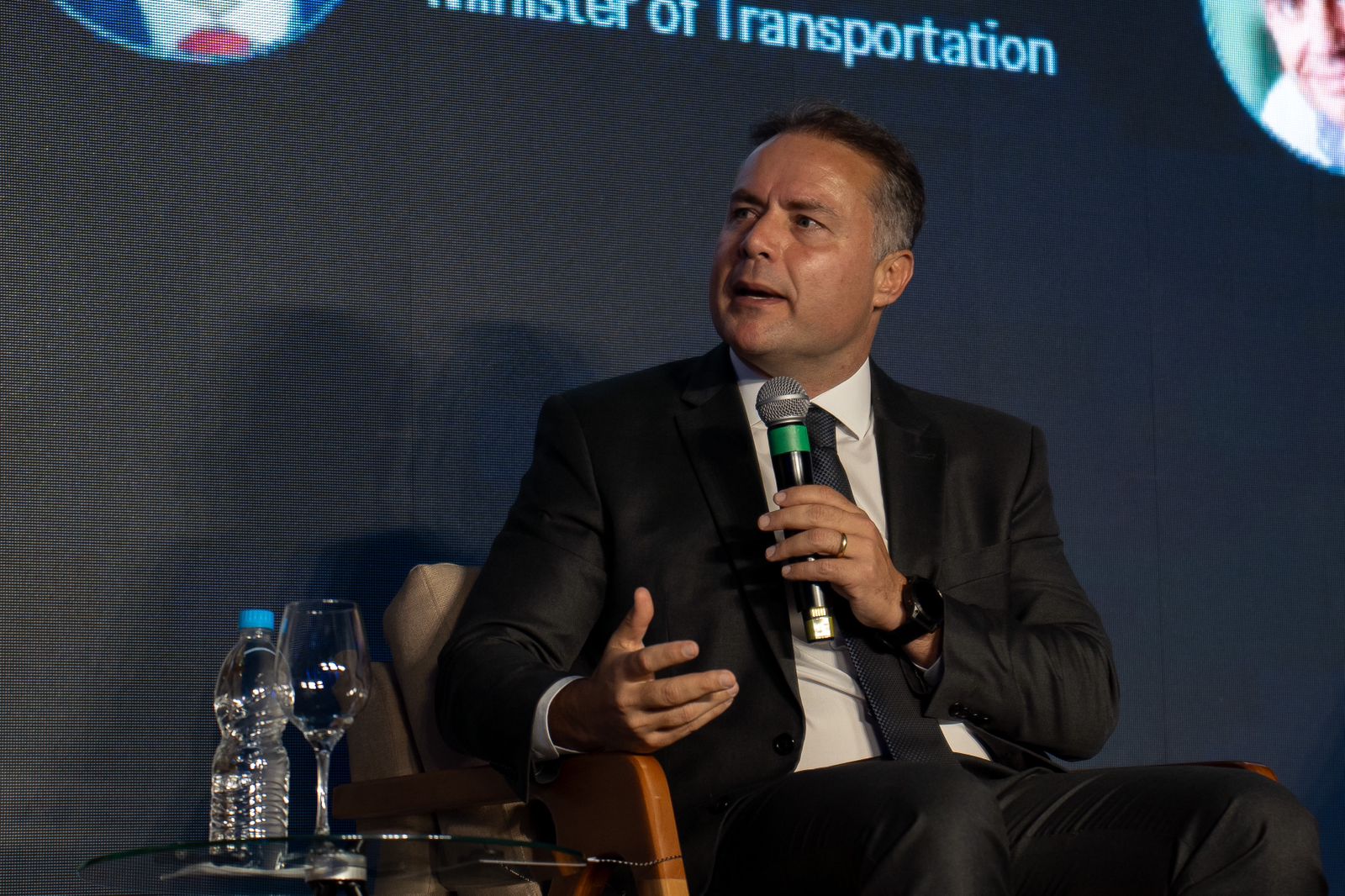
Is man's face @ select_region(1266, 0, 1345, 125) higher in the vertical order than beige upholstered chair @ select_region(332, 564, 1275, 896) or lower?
higher

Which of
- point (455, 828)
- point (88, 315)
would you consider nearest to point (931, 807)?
point (455, 828)

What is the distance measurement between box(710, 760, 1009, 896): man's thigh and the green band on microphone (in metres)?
0.39

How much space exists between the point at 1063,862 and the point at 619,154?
177 centimetres

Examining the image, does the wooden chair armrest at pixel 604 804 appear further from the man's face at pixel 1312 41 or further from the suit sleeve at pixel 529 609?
the man's face at pixel 1312 41

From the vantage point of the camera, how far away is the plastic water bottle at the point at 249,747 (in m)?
2.16

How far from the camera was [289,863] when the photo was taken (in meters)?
1.38

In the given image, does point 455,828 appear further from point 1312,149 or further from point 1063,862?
point 1312,149

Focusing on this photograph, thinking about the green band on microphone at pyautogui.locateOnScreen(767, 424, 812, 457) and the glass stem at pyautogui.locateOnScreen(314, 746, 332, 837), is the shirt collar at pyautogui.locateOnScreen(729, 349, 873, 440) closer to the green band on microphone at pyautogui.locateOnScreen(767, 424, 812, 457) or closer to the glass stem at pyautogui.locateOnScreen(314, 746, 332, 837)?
the green band on microphone at pyautogui.locateOnScreen(767, 424, 812, 457)

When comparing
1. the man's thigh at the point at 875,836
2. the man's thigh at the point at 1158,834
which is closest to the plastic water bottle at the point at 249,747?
the man's thigh at the point at 875,836

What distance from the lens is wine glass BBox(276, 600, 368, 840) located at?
1.68 metres

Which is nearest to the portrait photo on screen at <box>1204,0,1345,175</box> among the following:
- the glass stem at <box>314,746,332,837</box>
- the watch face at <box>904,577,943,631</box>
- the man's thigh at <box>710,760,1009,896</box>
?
the watch face at <box>904,577,943,631</box>

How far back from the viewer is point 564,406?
2217 mm

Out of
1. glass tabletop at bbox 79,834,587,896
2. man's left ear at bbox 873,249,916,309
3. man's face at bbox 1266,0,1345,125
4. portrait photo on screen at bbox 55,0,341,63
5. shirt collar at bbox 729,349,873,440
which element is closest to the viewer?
glass tabletop at bbox 79,834,587,896

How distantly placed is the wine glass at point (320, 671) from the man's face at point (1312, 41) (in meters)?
2.83
